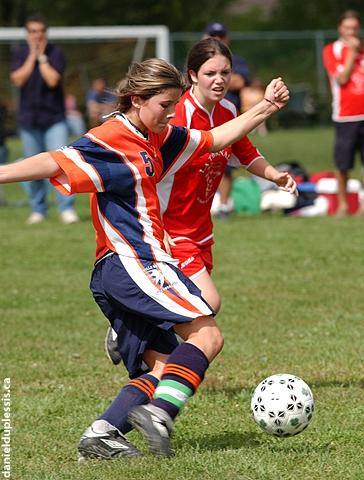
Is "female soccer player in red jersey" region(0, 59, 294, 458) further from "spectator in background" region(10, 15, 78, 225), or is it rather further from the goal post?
the goal post

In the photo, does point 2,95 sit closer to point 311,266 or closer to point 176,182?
point 311,266

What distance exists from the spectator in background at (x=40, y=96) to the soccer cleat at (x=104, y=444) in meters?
8.37

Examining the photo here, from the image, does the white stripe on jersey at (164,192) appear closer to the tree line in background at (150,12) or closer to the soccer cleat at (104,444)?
the soccer cleat at (104,444)

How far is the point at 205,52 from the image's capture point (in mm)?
6148

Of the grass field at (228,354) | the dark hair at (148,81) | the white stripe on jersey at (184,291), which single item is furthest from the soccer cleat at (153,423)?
the dark hair at (148,81)

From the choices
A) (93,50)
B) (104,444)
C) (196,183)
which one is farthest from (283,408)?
(93,50)

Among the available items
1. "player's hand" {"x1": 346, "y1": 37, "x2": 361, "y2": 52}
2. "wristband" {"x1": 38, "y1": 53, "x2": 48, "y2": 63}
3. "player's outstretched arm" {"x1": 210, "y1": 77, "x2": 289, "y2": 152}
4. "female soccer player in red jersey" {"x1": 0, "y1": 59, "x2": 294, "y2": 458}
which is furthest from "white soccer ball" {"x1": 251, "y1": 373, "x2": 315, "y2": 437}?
"wristband" {"x1": 38, "y1": 53, "x2": 48, "y2": 63}

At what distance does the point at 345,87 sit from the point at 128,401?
8869mm

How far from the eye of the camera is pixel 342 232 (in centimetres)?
1192

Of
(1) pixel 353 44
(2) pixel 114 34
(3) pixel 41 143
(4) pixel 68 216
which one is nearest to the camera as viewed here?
(1) pixel 353 44

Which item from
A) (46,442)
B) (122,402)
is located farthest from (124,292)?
(46,442)

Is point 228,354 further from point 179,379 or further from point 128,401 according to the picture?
point 179,379

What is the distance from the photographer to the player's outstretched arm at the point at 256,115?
17.0 ft

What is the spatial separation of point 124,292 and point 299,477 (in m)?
1.06
